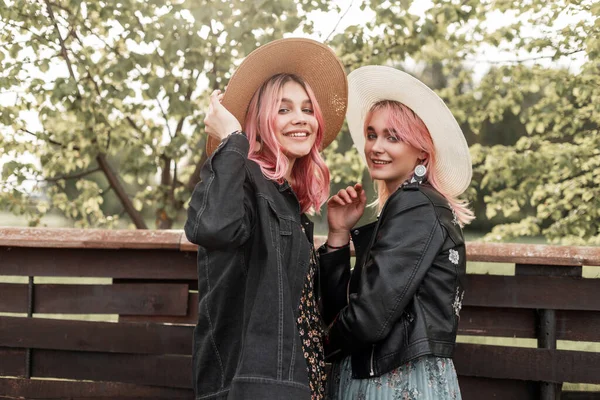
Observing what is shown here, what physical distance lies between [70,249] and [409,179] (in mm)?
1759

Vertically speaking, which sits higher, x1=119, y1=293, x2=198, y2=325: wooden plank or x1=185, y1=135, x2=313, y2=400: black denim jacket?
x1=185, y1=135, x2=313, y2=400: black denim jacket

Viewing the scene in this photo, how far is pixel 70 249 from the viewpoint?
10.6 feet

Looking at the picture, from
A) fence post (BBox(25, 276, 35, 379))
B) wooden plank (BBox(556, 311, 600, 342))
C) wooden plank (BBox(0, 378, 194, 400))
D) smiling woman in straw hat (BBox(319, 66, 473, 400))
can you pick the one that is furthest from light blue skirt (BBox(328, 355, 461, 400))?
fence post (BBox(25, 276, 35, 379))

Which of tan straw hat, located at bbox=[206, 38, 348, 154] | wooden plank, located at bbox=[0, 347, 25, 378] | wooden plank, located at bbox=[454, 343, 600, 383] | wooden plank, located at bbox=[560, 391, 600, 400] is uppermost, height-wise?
tan straw hat, located at bbox=[206, 38, 348, 154]

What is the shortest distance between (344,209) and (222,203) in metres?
0.78

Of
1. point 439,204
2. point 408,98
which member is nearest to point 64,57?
point 408,98

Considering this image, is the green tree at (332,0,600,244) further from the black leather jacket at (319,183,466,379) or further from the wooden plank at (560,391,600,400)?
the black leather jacket at (319,183,466,379)

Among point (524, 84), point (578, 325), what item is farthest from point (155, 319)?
point (524, 84)

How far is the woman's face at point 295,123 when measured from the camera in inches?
84.2

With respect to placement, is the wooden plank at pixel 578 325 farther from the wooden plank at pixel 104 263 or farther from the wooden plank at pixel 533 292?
the wooden plank at pixel 104 263

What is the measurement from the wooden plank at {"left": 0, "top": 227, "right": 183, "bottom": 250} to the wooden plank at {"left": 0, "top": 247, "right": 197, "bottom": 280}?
0.29 ft

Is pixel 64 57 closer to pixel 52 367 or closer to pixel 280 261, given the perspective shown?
pixel 52 367

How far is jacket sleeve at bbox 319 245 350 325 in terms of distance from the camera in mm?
2316

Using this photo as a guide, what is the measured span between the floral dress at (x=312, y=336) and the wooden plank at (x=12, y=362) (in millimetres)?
1774
